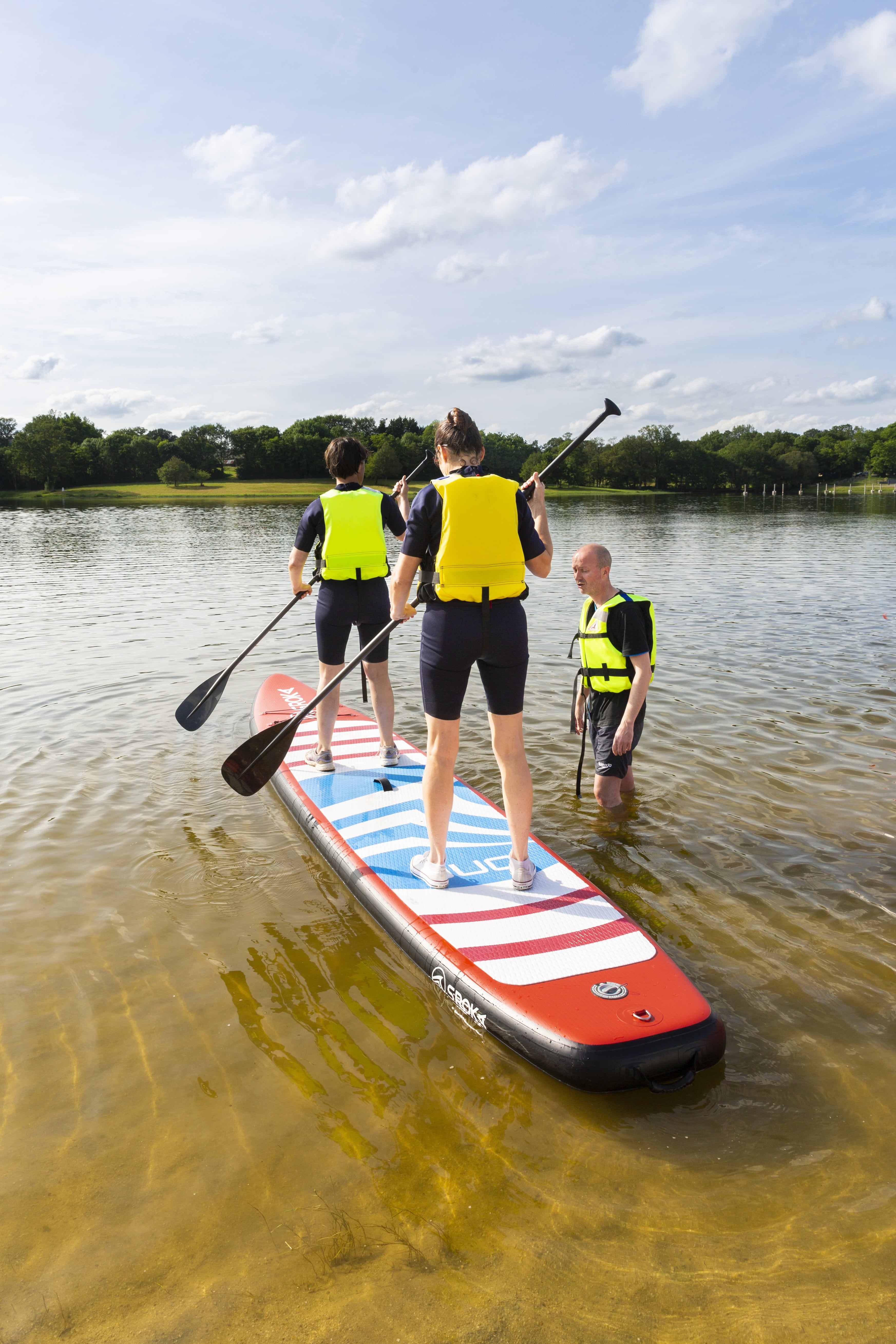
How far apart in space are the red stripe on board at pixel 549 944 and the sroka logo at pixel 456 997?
0.14 m

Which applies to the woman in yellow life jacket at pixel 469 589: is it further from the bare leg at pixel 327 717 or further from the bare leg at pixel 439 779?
the bare leg at pixel 327 717

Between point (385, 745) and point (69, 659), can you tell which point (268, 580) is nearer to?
point (69, 659)

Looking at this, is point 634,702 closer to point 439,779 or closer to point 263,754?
point 439,779

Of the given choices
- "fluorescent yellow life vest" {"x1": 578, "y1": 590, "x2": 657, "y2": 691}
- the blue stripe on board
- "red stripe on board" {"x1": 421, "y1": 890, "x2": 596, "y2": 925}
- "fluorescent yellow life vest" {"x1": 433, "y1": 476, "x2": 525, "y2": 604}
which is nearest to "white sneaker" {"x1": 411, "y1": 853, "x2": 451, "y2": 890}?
the blue stripe on board

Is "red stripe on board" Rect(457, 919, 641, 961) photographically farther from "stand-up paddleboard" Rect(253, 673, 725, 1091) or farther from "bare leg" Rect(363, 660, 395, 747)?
"bare leg" Rect(363, 660, 395, 747)

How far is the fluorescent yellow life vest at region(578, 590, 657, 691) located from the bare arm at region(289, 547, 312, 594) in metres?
2.04

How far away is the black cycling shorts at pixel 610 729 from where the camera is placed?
564 centimetres

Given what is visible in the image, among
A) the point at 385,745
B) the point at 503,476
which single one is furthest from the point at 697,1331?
the point at 385,745

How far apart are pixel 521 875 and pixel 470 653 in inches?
50.9

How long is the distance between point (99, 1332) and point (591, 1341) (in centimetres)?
141

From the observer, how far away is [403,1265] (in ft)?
8.14

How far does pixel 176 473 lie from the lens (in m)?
93.5

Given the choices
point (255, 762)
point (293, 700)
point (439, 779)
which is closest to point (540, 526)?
point (439, 779)

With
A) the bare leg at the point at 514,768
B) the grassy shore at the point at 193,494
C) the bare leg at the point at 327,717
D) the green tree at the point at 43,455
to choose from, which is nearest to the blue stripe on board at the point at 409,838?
the bare leg at the point at 327,717
